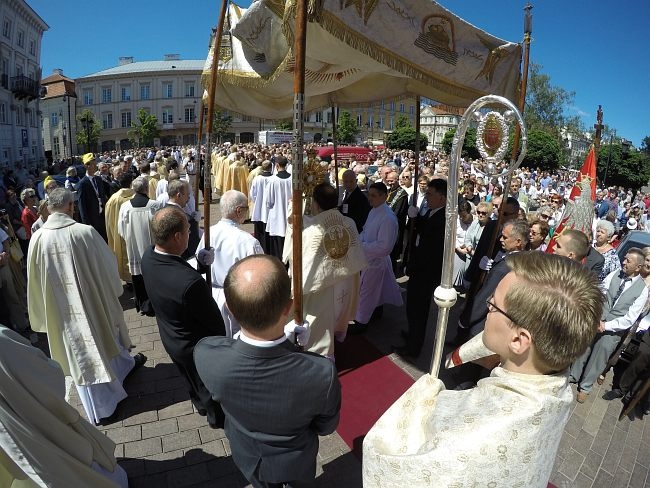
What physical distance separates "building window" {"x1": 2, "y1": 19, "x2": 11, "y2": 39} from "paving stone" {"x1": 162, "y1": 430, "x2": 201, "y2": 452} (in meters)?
38.8

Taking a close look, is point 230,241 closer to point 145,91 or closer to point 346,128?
point 346,128

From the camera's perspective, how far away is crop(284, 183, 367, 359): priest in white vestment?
364 cm

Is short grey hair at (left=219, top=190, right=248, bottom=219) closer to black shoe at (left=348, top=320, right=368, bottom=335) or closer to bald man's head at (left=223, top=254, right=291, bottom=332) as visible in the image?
bald man's head at (left=223, top=254, right=291, bottom=332)

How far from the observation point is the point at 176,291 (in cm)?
262

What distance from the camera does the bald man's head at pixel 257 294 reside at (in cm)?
168

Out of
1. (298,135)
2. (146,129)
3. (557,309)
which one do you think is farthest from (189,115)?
(557,309)

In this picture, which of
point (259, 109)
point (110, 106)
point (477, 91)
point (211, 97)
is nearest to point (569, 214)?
point (477, 91)

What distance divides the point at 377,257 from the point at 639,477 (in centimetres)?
317

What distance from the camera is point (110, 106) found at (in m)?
64.0

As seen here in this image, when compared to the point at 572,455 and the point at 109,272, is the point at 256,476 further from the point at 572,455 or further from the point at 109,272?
the point at 572,455

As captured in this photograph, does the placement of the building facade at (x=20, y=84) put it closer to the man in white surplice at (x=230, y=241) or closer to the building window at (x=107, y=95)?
the building window at (x=107, y=95)

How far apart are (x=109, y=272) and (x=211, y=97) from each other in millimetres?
1735

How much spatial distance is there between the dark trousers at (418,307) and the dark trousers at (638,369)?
2082mm

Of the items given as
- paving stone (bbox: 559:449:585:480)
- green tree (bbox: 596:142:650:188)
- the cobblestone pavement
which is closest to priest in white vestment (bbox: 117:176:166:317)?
the cobblestone pavement
